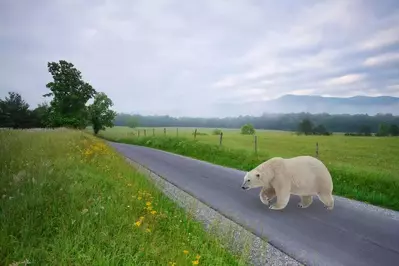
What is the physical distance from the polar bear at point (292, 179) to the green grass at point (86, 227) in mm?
2904

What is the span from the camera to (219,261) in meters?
4.92

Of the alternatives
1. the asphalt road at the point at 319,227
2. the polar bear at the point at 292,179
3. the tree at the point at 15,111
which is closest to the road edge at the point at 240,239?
the asphalt road at the point at 319,227

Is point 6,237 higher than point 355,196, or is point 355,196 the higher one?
point 6,237

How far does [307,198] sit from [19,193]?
312 inches

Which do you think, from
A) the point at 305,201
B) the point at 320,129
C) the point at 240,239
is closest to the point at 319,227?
the point at 305,201

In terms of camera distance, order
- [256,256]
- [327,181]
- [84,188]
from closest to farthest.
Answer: [256,256] < [84,188] < [327,181]

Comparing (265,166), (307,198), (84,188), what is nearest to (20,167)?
(84,188)

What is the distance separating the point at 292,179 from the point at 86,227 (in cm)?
619

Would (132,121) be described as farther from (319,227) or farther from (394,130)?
(319,227)

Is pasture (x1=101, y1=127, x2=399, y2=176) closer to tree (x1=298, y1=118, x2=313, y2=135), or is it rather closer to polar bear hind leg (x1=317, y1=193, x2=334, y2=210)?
polar bear hind leg (x1=317, y1=193, x2=334, y2=210)

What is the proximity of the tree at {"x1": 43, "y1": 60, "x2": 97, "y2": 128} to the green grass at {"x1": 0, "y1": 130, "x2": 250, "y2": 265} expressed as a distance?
48063 mm

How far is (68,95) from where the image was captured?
53719 mm

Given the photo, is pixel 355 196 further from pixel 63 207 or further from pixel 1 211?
pixel 1 211

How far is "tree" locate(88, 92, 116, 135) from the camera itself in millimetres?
65688
